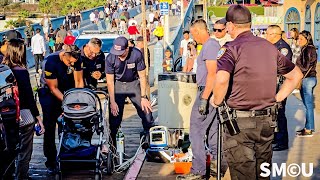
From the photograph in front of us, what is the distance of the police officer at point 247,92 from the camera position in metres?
5.67

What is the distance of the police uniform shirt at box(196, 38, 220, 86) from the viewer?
24.8 feet

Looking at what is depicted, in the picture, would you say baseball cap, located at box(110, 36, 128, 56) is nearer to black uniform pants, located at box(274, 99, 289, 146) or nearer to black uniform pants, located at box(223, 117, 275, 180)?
black uniform pants, located at box(274, 99, 289, 146)

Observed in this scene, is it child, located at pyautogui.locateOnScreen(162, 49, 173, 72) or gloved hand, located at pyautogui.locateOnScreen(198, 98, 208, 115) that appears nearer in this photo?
gloved hand, located at pyautogui.locateOnScreen(198, 98, 208, 115)

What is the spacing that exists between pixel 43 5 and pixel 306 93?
5585cm

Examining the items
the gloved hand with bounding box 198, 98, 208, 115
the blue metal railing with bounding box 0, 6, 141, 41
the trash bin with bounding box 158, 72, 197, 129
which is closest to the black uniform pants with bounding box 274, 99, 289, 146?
the trash bin with bounding box 158, 72, 197, 129

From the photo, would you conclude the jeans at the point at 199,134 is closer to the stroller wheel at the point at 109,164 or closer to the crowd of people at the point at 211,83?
the crowd of people at the point at 211,83

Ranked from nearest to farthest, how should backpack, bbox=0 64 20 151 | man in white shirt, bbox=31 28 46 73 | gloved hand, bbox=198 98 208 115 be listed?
backpack, bbox=0 64 20 151
gloved hand, bbox=198 98 208 115
man in white shirt, bbox=31 28 46 73

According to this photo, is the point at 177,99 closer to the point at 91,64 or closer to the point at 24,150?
the point at 91,64

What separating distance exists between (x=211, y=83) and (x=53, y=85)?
2351mm

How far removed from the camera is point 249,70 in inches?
223

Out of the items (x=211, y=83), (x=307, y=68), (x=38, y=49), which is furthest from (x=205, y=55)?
(x=38, y=49)

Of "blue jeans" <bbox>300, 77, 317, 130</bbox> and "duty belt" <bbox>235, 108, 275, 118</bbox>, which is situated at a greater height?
"duty belt" <bbox>235, 108, 275, 118</bbox>

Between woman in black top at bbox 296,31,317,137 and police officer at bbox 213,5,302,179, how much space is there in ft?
15.6

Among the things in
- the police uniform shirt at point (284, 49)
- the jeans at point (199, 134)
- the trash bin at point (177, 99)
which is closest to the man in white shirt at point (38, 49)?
the trash bin at point (177, 99)
